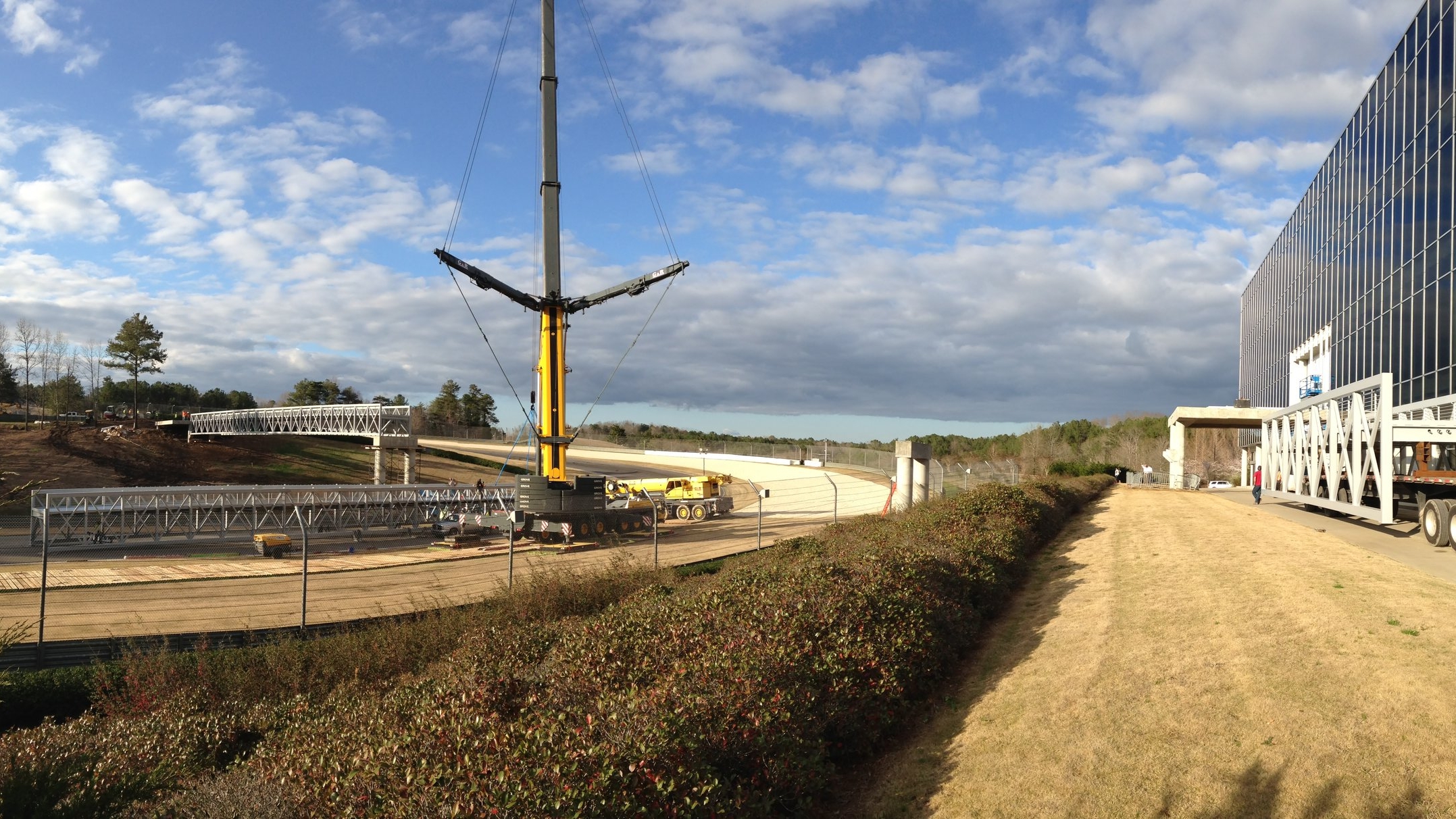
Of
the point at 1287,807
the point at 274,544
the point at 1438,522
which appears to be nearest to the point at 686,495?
the point at 274,544

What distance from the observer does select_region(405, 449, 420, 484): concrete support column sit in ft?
169

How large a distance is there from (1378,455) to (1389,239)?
58.9 feet

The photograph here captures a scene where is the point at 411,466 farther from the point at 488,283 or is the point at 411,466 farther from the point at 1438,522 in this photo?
the point at 1438,522

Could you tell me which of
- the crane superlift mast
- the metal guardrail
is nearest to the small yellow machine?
the crane superlift mast

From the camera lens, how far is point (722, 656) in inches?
297

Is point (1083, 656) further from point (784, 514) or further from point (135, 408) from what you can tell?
point (135, 408)

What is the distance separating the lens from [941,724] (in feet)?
29.2

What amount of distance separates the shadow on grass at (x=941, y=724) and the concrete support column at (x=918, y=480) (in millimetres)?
12519

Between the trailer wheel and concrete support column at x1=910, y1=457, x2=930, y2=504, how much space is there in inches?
495

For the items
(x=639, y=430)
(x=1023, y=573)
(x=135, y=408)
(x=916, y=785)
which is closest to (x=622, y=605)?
(x=916, y=785)

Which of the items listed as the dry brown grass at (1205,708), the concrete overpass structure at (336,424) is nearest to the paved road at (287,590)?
the dry brown grass at (1205,708)

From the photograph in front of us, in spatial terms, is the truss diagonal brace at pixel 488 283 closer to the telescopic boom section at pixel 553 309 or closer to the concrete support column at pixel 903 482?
the telescopic boom section at pixel 553 309

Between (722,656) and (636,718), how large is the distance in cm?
178

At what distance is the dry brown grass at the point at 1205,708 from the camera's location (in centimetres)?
679
